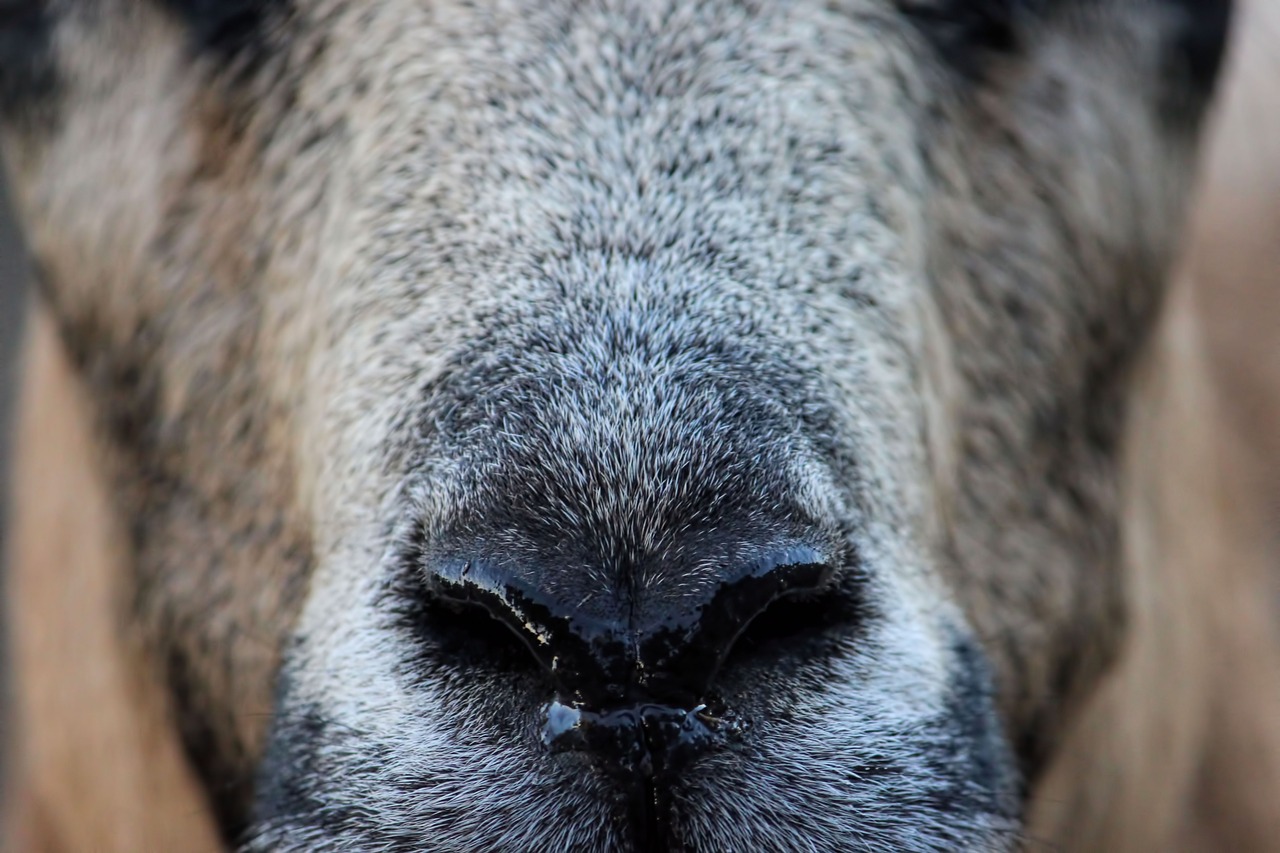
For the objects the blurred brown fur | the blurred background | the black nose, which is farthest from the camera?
the blurred background

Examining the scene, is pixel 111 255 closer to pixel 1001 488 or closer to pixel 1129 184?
pixel 1001 488

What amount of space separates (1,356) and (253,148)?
4977 millimetres

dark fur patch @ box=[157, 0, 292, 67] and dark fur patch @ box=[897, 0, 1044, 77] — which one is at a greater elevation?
dark fur patch @ box=[157, 0, 292, 67]

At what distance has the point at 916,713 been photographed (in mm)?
2334

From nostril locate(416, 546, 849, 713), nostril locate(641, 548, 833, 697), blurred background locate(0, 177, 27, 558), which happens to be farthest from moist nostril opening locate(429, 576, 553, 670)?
blurred background locate(0, 177, 27, 558)

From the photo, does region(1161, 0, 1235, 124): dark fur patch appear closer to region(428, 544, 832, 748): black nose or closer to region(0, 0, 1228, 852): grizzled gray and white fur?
region(0, 0, 1228, 852): grizzled gray and white fur

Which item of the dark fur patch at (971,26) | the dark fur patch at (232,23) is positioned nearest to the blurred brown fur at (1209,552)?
the dark fur patch at (971,26)

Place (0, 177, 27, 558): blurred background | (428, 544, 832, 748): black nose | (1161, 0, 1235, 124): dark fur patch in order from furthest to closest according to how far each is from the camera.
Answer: (0, 177, 27, 558): blurred background → (1161, 0, 1235, 124): dark fur patch → (428, 544, 832, 748): black nose

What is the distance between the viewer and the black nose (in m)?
2.10

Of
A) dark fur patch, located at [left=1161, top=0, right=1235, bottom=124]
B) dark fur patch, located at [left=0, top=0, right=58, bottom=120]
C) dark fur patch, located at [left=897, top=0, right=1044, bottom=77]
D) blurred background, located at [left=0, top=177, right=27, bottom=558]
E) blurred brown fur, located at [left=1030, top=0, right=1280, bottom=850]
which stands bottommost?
blurred brown fur, located at [left=1030, top=0, right=1280, bottom=850]

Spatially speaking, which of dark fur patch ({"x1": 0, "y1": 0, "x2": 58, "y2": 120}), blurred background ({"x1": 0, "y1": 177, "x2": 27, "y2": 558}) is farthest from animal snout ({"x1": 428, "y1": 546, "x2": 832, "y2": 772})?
blurred background ({"x1": 0, "y1": 177, "x2": 27, "y2": 558})

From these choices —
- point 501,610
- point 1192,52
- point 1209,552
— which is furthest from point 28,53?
point 1209,552

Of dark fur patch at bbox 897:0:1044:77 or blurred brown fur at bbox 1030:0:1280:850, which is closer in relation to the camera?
dark fur patch at bbox 897:0:1044:77

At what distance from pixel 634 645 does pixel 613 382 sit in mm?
480
